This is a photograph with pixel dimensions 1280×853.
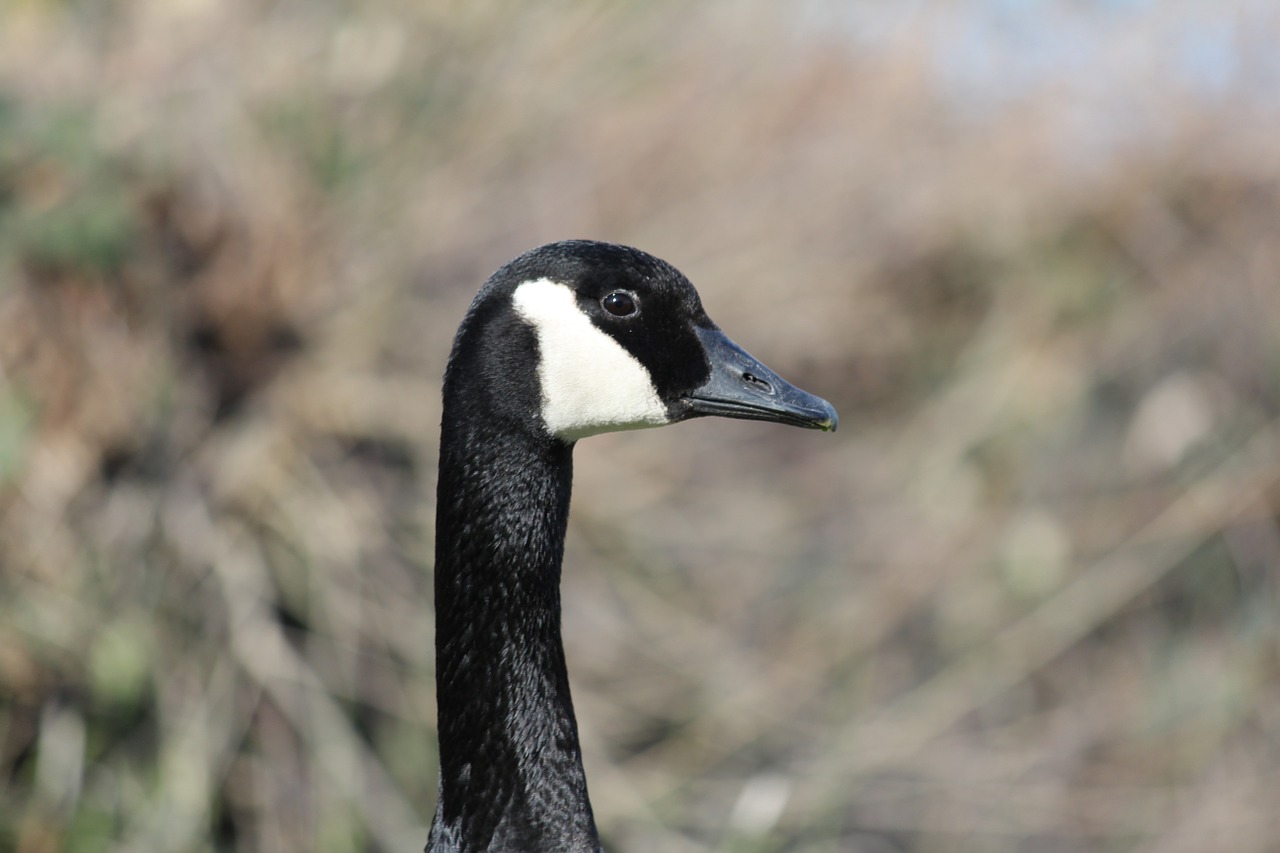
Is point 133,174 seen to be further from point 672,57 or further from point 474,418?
point 474,418

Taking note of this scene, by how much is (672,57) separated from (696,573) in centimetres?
205

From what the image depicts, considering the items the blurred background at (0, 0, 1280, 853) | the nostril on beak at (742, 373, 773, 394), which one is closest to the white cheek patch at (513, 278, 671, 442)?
the nostril on beak at (742, 373, 773, 394)

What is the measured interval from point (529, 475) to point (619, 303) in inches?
12.7

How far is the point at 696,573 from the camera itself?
5480mm

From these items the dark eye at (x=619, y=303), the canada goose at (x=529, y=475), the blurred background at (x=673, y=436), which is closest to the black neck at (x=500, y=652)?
the canada goose at (x=529, y=475)

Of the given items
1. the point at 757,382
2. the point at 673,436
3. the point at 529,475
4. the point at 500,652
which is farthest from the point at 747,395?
the point at 673,436

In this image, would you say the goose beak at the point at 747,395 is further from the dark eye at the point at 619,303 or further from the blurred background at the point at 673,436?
the blurred background at the point at 673,436

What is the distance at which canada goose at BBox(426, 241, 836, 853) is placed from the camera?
2.25 meters

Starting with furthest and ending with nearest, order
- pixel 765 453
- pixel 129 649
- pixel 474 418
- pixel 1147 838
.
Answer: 1. pixel 765 453
2. pixel 1147 838
3. pixel 129 649
4. pixel 474 418

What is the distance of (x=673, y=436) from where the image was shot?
570cm

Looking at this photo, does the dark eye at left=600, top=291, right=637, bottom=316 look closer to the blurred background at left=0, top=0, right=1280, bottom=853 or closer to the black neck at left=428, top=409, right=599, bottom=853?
the black neck at left=428, top=409, right=599, bottom=853

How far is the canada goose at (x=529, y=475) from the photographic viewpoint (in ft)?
7.38

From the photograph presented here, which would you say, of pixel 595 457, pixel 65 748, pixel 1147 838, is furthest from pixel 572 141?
pixel 1147 838

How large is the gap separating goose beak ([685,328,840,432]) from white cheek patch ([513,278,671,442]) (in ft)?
0.28
